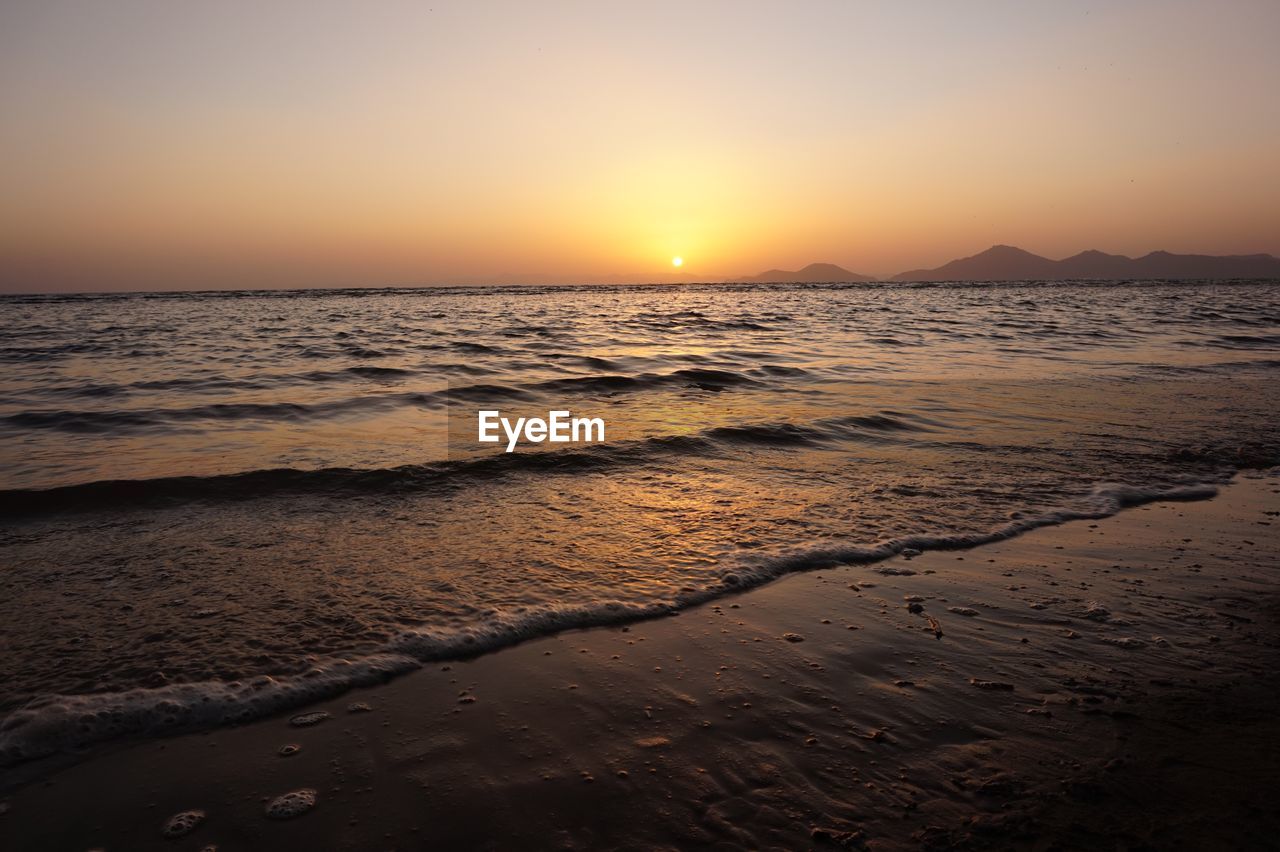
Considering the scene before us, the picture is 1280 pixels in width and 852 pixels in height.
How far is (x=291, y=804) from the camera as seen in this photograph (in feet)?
8.68

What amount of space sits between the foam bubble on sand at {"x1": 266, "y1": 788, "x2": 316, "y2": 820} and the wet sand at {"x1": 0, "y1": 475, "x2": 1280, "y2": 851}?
3 cm

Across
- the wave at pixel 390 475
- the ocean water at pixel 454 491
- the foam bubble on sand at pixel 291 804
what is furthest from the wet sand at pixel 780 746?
the wave at pixel 390 475

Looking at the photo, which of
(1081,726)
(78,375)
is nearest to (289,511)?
(1081,726)

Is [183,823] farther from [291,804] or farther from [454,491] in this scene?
[454,491]

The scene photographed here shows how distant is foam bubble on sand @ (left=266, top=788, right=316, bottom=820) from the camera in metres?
2.59

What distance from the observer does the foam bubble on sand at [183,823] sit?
8.20ft

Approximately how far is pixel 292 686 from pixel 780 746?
7.97 ft

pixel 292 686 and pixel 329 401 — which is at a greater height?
pixel 329 401

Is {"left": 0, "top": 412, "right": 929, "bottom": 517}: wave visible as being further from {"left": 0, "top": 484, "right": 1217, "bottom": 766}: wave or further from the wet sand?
the wet sand

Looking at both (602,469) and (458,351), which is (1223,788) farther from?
(458,351)

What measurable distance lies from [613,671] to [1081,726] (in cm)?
217

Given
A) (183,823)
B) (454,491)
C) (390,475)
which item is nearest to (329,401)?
(390,475)

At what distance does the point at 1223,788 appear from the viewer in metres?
2.56

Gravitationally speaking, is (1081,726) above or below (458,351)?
below
